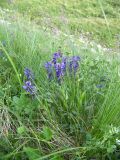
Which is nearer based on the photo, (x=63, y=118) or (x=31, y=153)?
(x=31, y=153)

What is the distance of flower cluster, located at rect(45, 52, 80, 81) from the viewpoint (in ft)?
7.05

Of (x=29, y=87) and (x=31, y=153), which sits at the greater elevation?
(x=29, y=87)

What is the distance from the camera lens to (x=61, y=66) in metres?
2.13

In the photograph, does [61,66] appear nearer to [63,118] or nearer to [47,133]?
[63,118]

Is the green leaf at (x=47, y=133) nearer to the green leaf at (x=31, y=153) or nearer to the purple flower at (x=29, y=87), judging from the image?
the green leaf at (x=31, y=153)

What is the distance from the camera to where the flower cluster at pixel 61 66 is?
7.05 ft

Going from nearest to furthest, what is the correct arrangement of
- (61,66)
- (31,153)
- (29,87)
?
1. (31,153)
2. (29,87)
3. (61,66)

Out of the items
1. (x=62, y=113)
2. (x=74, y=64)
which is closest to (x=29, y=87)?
(x=62, y=113)

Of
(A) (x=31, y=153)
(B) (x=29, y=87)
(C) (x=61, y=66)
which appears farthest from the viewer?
(C) (x=61, y=66)

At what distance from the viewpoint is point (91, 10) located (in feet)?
44.2

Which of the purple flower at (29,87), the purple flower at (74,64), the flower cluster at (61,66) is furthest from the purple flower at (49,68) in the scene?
the purple flower at (29,87)

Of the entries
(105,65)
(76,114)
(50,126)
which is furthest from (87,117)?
(105,65)

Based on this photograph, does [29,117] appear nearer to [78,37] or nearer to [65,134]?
[65,134]

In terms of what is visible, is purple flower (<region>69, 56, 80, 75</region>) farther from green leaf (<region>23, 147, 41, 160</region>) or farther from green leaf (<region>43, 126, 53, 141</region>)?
green leaf (<region>23, 147, 41, 160</region>)
